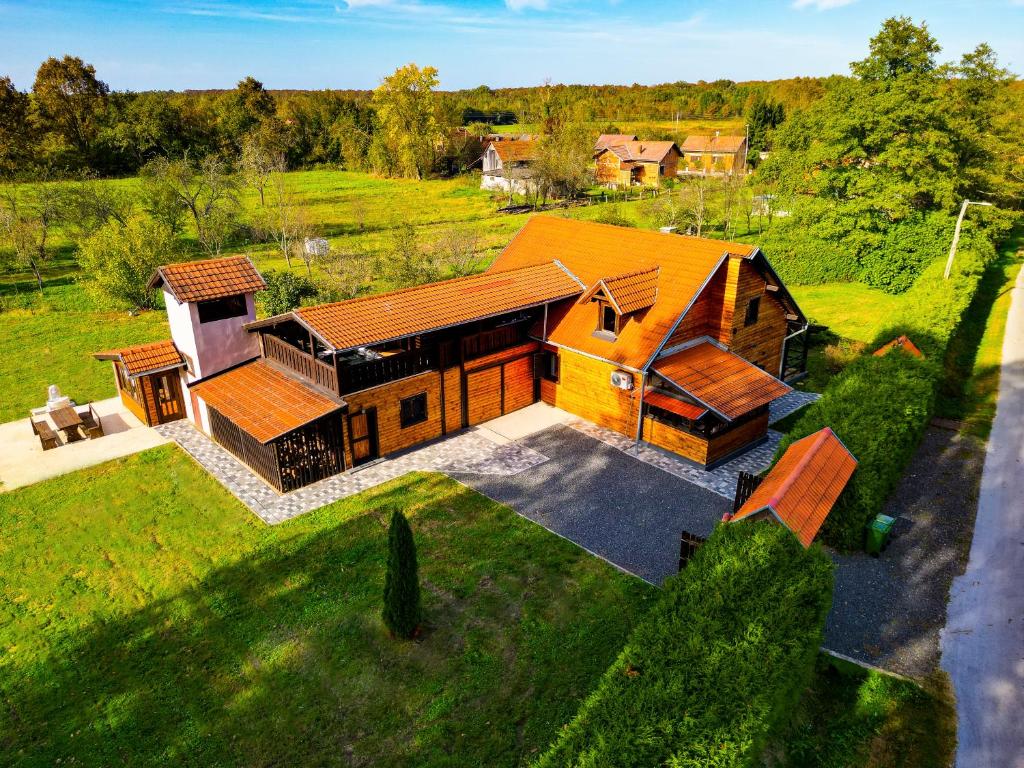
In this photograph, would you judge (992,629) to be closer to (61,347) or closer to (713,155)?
(61,347)

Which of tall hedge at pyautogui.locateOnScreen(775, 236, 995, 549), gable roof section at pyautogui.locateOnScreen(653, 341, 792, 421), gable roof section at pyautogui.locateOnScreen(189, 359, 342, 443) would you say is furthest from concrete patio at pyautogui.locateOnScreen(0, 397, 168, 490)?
tall hedge at pyautogui.locateOnScreen(775, 236, 995, 549)

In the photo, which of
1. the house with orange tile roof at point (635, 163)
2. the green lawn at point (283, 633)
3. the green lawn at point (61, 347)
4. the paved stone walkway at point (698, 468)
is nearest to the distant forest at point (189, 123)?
the house with orange tile roof at point (635, 163)

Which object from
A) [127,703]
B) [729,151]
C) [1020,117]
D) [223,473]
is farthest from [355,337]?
[729,151]

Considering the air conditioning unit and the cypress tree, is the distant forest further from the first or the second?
the cypress tree

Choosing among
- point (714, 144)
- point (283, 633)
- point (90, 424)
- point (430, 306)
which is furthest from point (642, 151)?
point (283, 633)

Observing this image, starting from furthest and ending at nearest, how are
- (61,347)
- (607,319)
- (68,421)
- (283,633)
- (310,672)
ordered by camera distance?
(61,347)
(607,319)
(68,421)
(283,633)
(310,672)

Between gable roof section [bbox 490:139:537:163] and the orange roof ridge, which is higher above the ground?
gable roof section [bbox 490:139:537:163]
